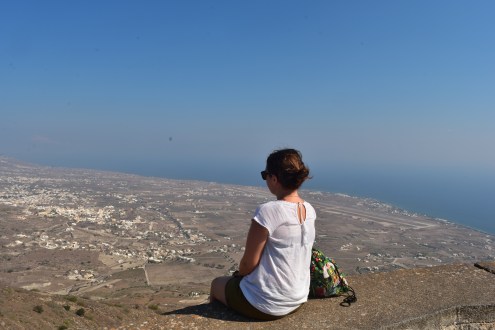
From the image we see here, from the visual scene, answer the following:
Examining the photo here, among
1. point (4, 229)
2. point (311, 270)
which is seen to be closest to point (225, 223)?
point (4, 229)

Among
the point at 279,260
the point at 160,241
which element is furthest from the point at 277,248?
the point at 160,241

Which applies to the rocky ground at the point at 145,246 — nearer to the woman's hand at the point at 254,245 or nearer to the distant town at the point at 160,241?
the distant town at the point at 160,241

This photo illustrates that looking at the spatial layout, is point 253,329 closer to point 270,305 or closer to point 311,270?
point 270,305

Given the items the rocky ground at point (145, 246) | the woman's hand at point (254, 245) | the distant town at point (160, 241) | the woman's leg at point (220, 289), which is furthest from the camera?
the distant town at point (160, 241)

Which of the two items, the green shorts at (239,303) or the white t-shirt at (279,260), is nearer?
the white t-shirt at (279,260)

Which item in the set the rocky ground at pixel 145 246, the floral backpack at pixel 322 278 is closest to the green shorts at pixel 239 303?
the floral backpack at pixel 322 278

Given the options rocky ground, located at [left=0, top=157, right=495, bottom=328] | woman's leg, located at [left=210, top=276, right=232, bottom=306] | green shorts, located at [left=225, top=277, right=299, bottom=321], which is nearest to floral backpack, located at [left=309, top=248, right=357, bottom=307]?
green shorts, located at [left=225, top=277, right=299, bottom=321]

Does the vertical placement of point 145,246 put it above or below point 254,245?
below

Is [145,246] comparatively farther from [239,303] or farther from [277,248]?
[277,248]

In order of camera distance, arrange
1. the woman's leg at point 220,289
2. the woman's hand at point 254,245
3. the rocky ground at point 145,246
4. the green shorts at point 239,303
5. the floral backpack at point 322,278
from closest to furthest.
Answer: the woman's hand at point 254,245 → the green shorts at point 239,303 → the woman's leg at point 220,289 → the floral backpack at point 322,278 → the rocky ground at point 145,246
